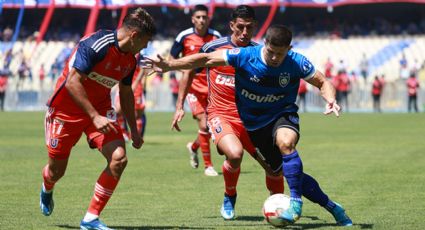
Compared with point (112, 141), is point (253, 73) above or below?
above

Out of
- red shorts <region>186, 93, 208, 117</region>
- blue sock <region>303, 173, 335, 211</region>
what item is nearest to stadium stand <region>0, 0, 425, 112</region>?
red shorts <region>186, 93, 208, 117</region>

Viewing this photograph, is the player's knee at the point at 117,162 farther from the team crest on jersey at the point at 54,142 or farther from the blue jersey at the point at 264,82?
the blue jersey at the point at 264,82

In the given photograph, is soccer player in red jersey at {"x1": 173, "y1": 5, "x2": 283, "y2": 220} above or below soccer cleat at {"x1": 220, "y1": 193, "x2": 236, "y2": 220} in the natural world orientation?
above

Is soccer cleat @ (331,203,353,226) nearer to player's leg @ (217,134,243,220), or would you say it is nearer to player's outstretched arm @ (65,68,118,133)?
player's leg @ (217,134,243,220)

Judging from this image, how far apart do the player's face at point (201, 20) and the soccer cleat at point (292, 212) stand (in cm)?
673

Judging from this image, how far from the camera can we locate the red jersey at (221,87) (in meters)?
10.3

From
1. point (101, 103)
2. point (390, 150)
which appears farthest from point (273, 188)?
point (390, 150)

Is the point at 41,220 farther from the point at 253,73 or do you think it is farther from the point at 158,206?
the point at 253,73

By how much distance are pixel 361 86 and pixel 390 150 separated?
26.9 metres

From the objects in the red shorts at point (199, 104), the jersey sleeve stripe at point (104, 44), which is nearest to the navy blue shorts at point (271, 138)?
the jersey sleeve stripe at point (104, 44)

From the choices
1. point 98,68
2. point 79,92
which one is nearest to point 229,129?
point 98,68

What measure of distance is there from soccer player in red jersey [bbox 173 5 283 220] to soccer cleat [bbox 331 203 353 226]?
91cm

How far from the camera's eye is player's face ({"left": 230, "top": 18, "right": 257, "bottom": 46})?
10188 millimetres

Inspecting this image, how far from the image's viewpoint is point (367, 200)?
11.3 m
